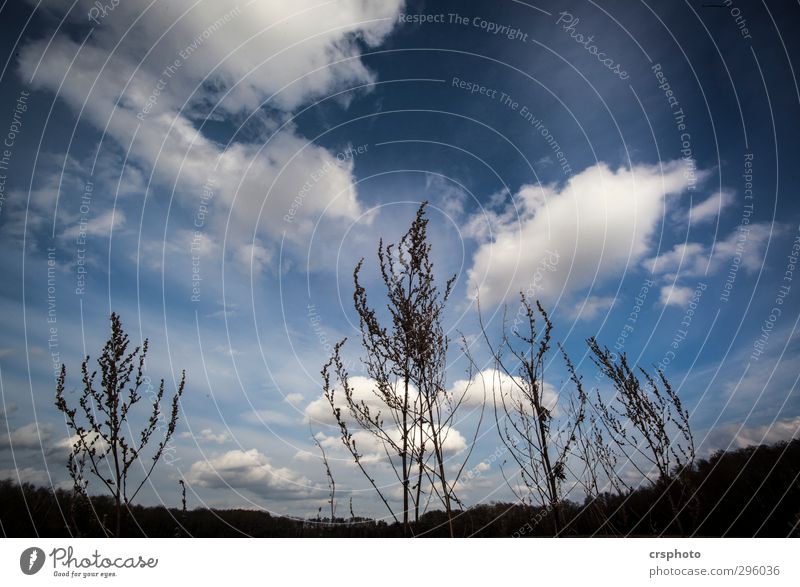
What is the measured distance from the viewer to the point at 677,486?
5.17 metres
